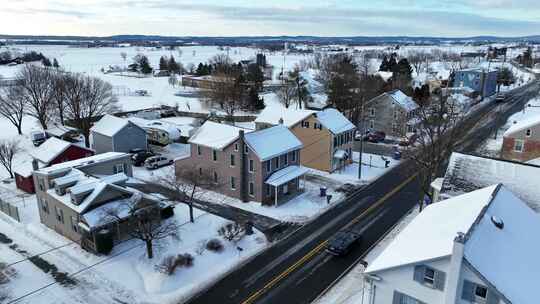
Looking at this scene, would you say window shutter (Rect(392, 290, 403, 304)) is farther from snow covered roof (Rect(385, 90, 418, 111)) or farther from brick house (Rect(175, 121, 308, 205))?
snow covered roof (Rect(385, 90, 418, 111))

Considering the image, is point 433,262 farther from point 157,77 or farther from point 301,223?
point 157,77

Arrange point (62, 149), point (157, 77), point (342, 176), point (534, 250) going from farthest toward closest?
point (157, 77) < point (342, 176) < point (62, 149) < point (534, 250)

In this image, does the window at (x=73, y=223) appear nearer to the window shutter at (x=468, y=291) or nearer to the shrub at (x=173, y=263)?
the shrub at (x=173, y=263)

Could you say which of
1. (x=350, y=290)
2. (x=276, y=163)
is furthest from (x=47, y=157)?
(x=350, y=290)

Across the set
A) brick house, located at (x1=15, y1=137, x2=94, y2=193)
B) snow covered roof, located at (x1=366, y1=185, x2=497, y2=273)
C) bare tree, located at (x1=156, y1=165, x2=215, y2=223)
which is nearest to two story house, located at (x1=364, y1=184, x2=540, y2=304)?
snow covered roof, located at (x1=366, y1=185, x2=497, y2=273)

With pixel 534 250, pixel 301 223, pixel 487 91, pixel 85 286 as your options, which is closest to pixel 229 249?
pixel 301 223

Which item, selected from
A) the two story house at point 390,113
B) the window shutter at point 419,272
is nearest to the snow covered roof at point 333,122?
the two story house at point 390,113

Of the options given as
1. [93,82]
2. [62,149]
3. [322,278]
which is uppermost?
[93,82]
